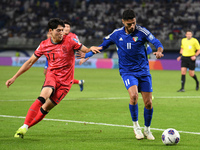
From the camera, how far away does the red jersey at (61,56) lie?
283 inches

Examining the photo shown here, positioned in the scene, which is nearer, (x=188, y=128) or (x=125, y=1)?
(x=188, y=128)

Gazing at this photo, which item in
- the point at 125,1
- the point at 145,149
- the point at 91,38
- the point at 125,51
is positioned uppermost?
A: the point at 125,51

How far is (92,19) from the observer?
144 feet

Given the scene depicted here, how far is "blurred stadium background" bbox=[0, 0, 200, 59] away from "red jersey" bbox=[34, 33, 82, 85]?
30160 millimetres

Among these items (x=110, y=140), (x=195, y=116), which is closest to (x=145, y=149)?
(x=110, y=140)

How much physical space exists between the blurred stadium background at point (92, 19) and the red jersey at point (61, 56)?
30.2m

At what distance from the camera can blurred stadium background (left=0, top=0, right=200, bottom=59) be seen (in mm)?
38719

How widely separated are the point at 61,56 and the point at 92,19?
37.1 metres

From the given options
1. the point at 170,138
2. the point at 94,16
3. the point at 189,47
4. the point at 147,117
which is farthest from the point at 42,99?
the point at 94,16

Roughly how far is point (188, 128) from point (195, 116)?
5.82 feet

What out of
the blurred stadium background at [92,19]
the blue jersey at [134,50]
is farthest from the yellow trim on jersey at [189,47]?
the blurred stadium background at [92,19]

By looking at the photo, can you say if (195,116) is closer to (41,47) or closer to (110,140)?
(110,140)

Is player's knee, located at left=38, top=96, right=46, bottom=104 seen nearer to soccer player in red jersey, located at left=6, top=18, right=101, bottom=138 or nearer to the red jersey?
soccer player in red jersey, located at left=6, top=18, right=101, bottom=138

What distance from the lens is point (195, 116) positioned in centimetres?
966
